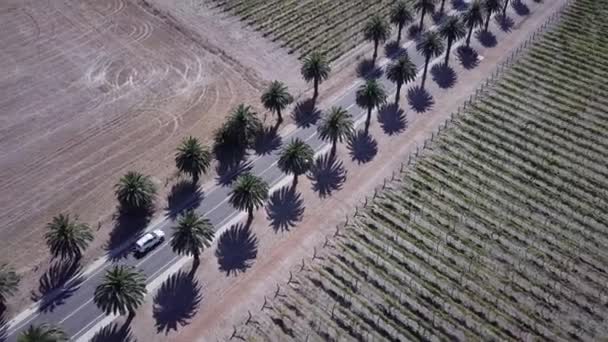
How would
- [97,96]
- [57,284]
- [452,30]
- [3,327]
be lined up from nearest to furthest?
[3,327] < [57,284] < [97,96] < [452,30]

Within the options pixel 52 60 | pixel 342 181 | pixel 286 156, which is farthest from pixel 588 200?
pixel 52 60

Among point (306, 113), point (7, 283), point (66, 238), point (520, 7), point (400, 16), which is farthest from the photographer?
point (520, 7)

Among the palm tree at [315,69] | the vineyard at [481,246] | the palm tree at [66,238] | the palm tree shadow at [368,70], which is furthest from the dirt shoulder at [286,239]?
the palm tree at [315,69]

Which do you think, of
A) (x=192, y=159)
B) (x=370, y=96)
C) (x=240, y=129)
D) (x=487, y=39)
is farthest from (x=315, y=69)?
(x=487, y=39)

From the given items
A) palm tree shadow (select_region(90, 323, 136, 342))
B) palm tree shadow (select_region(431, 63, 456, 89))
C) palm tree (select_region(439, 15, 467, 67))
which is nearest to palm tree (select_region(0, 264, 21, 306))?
palm tree shadow (select_region(90, 323, 136, 342))

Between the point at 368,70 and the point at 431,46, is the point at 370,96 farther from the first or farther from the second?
the point at 431,46

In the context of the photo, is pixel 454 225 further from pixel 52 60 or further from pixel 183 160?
pixel 52 60

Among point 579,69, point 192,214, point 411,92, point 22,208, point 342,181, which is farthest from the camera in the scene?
point 579,69

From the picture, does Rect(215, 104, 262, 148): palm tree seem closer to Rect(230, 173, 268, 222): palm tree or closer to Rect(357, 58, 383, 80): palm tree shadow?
Rect(230, 173, 268, 222): palm tree
